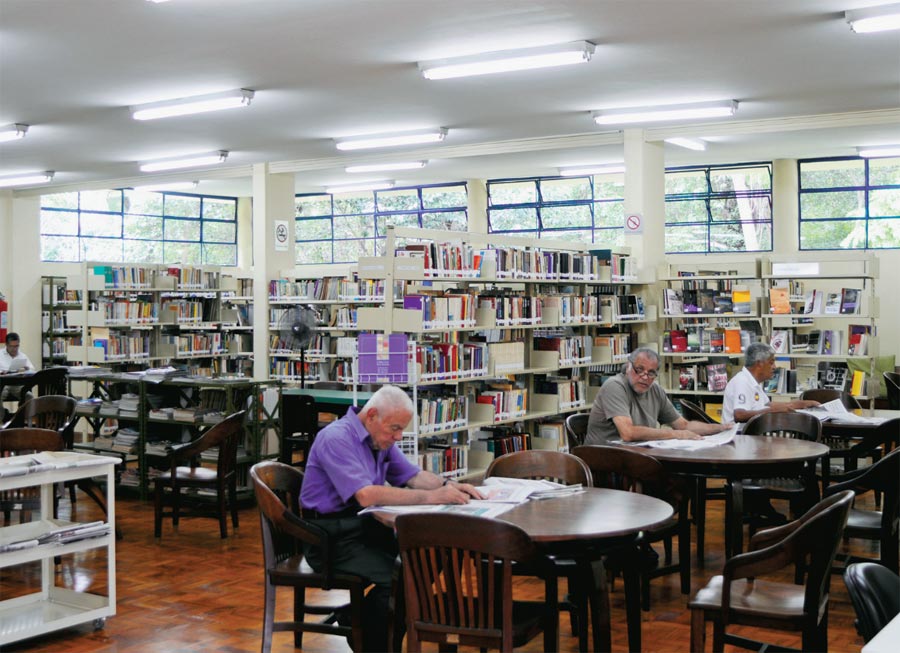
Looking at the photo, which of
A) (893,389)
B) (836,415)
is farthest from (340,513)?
(893,389)

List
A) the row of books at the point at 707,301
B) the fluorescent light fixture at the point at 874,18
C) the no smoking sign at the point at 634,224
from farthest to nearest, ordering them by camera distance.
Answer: the no smoking sign at the point at 634,224
the row of books at the point at 707,301
the fluorescent light fixture at the point at 874,18

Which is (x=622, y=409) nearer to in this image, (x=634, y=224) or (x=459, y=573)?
(x=459, y=573)

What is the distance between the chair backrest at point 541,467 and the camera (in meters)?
4.42

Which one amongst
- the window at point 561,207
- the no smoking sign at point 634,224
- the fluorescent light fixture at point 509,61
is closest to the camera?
the fluorescent light fixture at point 509,61

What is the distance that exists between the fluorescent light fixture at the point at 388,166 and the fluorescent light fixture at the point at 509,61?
5.32 meters

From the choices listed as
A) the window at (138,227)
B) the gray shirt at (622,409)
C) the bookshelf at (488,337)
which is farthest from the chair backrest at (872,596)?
the window at (138,227)

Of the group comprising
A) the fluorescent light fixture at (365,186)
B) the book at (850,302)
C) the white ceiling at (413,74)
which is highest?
the fluorescent light fixture at (365,186)

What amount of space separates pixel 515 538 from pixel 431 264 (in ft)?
13.6

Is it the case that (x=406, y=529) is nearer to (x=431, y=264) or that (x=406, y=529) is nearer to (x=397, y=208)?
(x=431, y=264)

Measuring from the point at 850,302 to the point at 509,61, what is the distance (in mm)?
4334

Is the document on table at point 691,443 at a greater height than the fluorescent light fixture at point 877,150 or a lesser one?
lesser

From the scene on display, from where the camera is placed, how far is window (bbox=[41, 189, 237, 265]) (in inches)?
623

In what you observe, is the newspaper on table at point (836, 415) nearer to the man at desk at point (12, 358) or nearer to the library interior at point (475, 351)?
the library interior at point (475, 351)

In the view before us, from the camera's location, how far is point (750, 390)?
21.7 ft
